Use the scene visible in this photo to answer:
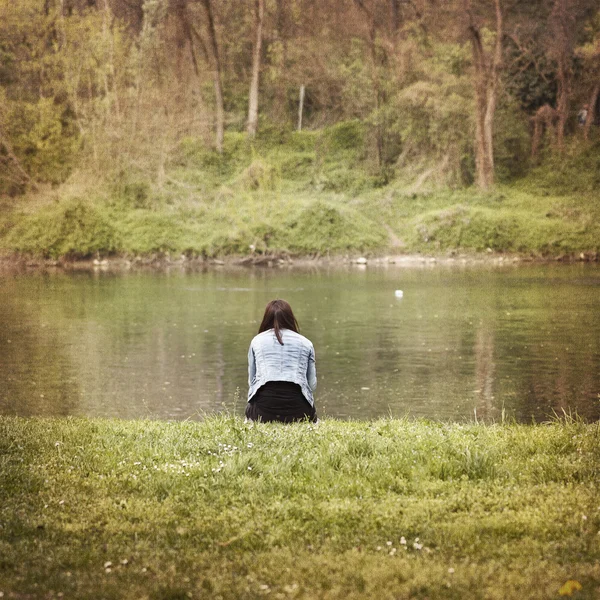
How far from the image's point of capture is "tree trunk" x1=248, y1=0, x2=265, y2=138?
2272 inches

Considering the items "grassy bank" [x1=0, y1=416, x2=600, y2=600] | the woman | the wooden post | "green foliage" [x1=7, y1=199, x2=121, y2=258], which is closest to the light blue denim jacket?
the woman

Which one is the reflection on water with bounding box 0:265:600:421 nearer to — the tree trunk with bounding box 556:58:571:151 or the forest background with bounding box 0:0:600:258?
the forest background with bounding box 0:0:600:258

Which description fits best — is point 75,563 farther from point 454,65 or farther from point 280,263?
point 454,65

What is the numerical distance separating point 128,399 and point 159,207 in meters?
37.0

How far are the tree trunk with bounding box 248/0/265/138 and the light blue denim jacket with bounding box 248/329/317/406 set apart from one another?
50672 millimetres

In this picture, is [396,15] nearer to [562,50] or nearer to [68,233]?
[562,50]

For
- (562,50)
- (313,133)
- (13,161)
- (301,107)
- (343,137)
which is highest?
(562,50)

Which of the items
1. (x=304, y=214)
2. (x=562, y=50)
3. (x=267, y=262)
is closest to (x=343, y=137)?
(x=304, y=214)

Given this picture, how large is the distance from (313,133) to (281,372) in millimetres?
53544

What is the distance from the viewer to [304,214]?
48.9 m

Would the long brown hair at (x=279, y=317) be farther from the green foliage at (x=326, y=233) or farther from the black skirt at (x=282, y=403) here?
the green foliage at (x=326, y=233)

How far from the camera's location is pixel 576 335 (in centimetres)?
2167

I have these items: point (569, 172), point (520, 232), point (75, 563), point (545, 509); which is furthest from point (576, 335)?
point (569, 172)

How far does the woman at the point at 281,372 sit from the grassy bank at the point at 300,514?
0.68 metres
